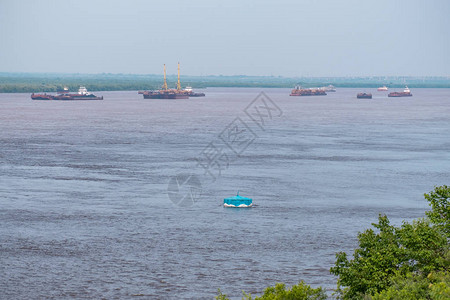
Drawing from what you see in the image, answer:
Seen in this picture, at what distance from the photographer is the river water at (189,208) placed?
95.1 ft

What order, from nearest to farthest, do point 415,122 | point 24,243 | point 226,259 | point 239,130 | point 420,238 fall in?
point 420,238, point 226,259, point 24,243, point 239,130, point 415,122

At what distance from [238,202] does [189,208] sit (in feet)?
9.56

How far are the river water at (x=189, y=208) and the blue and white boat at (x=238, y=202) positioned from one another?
608 millimetres

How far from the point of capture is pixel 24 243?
109ft

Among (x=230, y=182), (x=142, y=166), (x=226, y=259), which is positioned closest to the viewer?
(x=226, y=259)

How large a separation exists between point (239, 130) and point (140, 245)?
218 ft

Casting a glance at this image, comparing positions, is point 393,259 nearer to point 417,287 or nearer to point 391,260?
point 391,260

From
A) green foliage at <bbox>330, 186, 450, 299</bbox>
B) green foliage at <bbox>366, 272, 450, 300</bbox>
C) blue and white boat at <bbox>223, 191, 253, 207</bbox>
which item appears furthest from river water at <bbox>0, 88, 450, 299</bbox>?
green foliage at <bbox>366, 272, 450, 300</bbox>

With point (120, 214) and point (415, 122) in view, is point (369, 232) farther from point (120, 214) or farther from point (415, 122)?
point (415, 122)

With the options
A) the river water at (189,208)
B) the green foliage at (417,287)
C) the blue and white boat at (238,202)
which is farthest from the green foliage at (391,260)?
the blue and white boat at (238,202)

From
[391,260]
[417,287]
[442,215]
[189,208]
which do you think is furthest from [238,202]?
[417,287]

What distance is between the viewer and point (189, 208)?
136 ft

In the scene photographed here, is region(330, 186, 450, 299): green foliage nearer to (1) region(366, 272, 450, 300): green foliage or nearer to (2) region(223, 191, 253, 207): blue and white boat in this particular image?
(1) region(366, 272, 450, 300): green foliage

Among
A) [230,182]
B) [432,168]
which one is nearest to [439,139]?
[432,168]
